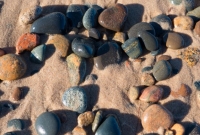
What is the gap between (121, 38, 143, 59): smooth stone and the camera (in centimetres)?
328

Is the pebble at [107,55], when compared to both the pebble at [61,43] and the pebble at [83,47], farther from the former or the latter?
the pebble at [61,43]

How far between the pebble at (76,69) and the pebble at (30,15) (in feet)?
2.35

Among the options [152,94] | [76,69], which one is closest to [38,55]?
[76,69]

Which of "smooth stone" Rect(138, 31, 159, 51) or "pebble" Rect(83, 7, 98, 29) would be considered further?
"pebble" Rect(83, 7, 98, 29)

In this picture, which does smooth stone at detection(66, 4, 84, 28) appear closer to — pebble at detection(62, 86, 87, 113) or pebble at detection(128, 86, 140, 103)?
pebble at detection(62, 86, 87, 113)

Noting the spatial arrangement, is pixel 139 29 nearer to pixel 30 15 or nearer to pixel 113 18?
pixel 113 18

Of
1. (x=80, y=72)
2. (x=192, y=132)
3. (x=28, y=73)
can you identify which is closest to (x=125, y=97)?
(x=80, y=72)

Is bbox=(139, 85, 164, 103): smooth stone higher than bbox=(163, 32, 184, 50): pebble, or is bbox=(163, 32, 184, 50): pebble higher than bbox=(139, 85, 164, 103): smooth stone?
bbox=(163, 32, 184, 50): pebble

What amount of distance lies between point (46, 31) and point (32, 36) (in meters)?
0.18

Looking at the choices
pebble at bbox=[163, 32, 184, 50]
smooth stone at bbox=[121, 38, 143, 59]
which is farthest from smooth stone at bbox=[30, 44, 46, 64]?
pebble at bbox=[163, 32, 184, 50]

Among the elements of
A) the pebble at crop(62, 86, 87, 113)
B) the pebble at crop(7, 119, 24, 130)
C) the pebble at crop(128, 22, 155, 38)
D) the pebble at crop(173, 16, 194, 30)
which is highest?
the pebble at crop(173, 16, 194, 30)

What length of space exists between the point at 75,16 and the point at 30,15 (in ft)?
1.82

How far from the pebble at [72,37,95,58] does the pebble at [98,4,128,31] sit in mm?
345

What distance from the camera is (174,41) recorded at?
336 cm
